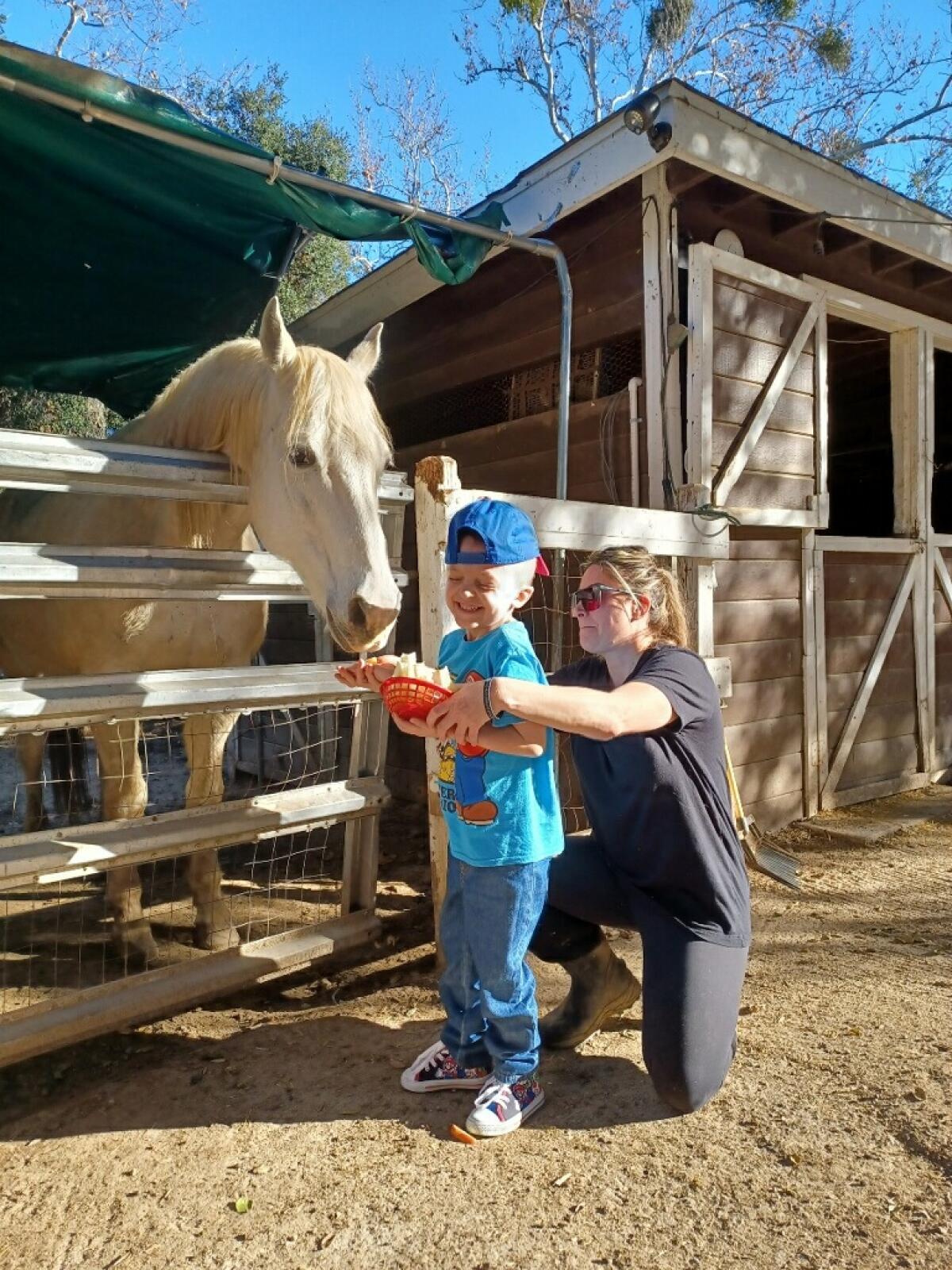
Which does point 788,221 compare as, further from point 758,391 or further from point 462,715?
point 462,715

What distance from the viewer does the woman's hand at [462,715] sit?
1.56 meters

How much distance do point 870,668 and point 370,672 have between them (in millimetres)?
4461

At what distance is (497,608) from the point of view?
1.93 meters

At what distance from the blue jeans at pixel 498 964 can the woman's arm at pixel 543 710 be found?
17.9 inches

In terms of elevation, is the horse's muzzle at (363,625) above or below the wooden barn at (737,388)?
below

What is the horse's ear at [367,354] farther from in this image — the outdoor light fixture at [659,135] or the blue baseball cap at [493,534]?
the outdoor light fixture at [659,135]

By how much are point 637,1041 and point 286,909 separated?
72.6 inches

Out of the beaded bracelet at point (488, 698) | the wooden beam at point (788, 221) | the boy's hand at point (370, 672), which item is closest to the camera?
the beaded bracelet at point (488, 698)

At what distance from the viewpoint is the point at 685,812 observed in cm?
199

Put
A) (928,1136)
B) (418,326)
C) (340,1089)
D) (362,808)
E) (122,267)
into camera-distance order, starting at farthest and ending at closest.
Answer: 1. (418,326)
2. (122,267)
3. (362,808)
4. (340,1089)
5. (928,1136)

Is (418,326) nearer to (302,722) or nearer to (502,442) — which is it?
(502,442)

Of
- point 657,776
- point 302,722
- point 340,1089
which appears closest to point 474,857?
point 657,776

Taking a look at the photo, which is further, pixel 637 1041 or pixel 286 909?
pixel 286 909

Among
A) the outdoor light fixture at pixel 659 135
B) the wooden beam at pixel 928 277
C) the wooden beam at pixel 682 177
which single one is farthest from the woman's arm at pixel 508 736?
the wooden beam at pixel 928 277
